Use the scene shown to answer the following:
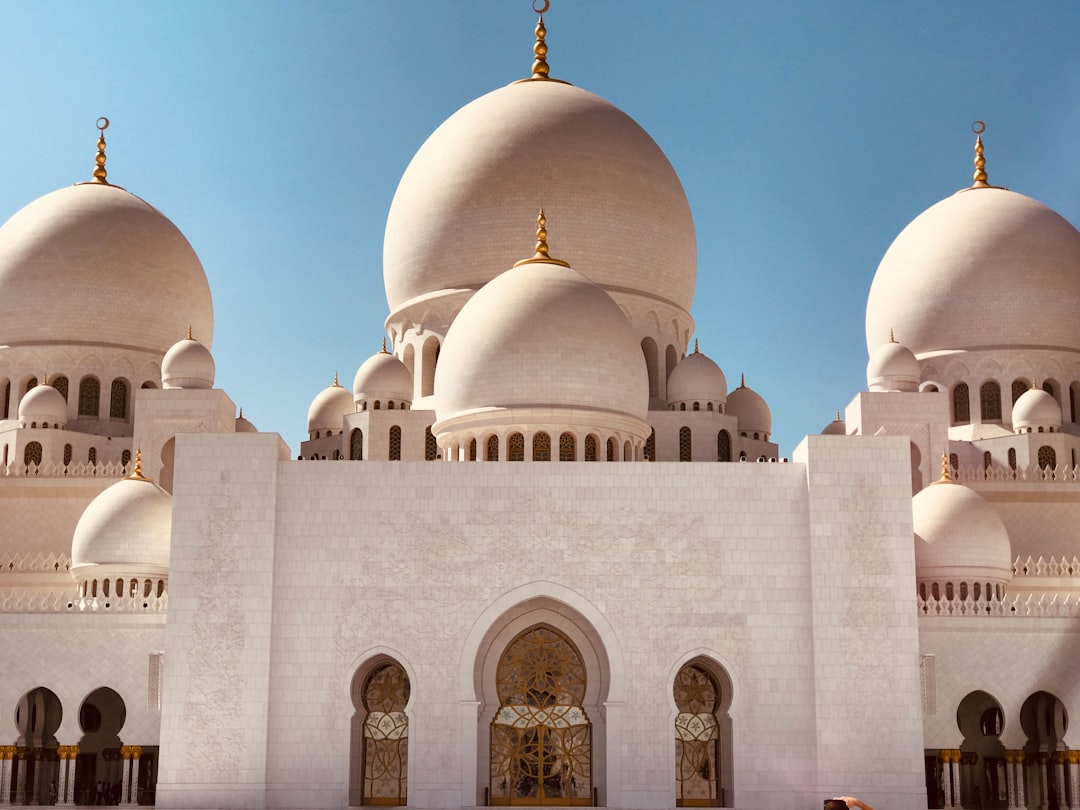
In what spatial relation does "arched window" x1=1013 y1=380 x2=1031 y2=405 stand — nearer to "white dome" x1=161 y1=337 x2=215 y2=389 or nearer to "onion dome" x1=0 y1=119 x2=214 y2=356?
"white dome" x1=161 y1=337 x2=215 y2=389

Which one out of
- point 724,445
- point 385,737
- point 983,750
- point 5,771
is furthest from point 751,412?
point 5,771

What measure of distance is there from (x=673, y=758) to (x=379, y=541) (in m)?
4.19

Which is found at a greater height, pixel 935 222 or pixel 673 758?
pixel 935 222

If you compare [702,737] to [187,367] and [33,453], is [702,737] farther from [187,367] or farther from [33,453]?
[33,453]

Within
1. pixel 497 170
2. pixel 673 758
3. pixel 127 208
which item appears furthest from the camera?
pixel 127 208

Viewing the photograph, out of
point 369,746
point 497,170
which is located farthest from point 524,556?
point 497,170

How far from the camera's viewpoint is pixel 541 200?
24.6 metres

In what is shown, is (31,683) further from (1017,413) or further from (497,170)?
(1017,413)

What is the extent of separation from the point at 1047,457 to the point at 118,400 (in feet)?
50.3

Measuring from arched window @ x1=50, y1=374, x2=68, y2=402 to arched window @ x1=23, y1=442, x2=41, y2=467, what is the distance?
1502 millimetres

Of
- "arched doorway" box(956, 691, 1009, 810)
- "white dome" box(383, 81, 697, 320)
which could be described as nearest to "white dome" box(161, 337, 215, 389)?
"white dome" box(383, 81, 697, 320)

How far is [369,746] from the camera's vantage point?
18391 mm

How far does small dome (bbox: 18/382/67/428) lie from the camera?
25.3 m

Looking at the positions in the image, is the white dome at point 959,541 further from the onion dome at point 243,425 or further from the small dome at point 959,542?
the onion dome at point 243,425
